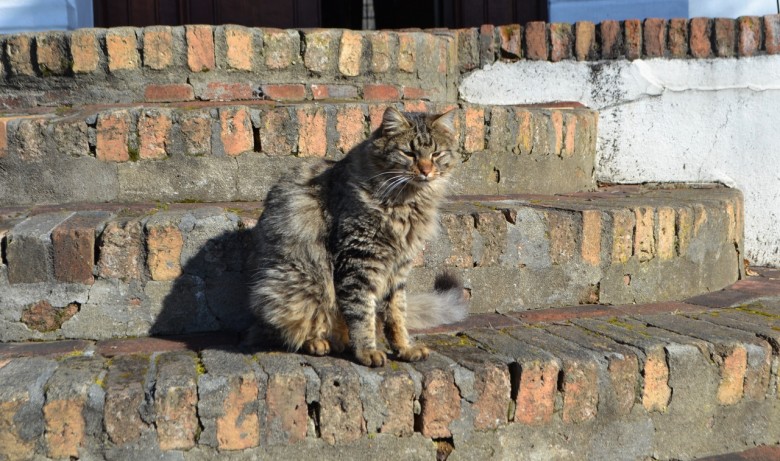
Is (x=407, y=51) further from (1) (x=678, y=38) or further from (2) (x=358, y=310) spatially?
(2) (x=358, y=310)

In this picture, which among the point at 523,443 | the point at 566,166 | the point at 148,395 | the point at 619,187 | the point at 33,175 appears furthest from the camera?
the point at 619,187

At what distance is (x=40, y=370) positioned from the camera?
233 centimetres

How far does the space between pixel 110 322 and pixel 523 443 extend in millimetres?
1724

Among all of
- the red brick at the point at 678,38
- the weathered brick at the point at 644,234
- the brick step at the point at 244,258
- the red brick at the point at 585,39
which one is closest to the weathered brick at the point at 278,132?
the brick step at the point at 244,258

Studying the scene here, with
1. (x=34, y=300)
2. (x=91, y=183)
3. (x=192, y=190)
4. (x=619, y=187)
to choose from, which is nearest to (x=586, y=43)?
(x=619, y=187)

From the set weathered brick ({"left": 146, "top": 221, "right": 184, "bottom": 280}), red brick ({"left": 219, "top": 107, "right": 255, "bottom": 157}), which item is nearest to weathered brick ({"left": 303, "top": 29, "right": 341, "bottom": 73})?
red brick ({"left": 219, "top": 107, "right": 255, "bottom": 157})

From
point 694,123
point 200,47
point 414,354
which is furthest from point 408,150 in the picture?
point 694,123

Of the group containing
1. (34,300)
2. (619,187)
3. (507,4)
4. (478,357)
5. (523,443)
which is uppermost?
(507,4)

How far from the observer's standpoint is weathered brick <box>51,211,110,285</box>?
2.76 metres

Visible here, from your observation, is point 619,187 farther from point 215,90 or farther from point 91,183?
point 91,183

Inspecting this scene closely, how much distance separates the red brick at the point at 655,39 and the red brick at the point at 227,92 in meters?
2.80

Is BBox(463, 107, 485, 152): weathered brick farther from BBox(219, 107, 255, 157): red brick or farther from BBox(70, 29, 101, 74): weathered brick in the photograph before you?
BBox(70, 29, 101, 74): weathered brick

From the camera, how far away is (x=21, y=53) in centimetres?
389

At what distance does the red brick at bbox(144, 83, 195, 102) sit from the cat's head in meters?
1.58
